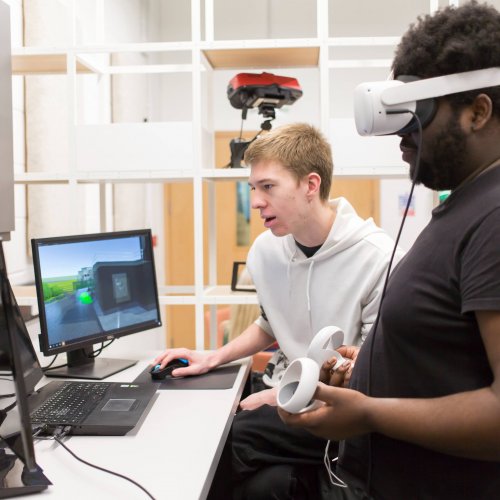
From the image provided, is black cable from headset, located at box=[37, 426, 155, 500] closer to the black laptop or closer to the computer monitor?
the black laptop

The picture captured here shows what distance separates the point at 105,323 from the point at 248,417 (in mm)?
507

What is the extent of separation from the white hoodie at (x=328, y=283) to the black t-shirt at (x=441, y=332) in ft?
2.41

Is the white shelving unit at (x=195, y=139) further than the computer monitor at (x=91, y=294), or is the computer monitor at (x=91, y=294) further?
the white shelving unit at (x=195, y=139)

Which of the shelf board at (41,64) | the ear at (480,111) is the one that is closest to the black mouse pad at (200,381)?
the ear at (480,111)

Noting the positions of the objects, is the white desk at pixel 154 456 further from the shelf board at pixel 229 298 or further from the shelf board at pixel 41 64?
the shelf board at pixel 41 64

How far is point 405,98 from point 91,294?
113 centimetres

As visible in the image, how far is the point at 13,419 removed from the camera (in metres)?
0.98

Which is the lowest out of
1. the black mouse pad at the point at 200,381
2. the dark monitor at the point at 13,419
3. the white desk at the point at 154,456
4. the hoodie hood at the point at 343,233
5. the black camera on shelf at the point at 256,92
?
the black mouse pad at the point at 200,381

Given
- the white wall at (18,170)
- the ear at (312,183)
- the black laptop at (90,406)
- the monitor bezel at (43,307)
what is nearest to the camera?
the black laptop at (90,406)

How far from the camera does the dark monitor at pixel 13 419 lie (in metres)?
0.82

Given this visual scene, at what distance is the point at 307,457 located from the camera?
1528mm

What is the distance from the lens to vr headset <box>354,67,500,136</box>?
776mm

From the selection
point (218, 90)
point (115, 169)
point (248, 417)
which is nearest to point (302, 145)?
point (115, 169)

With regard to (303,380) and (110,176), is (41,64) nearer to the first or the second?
(110,176)
